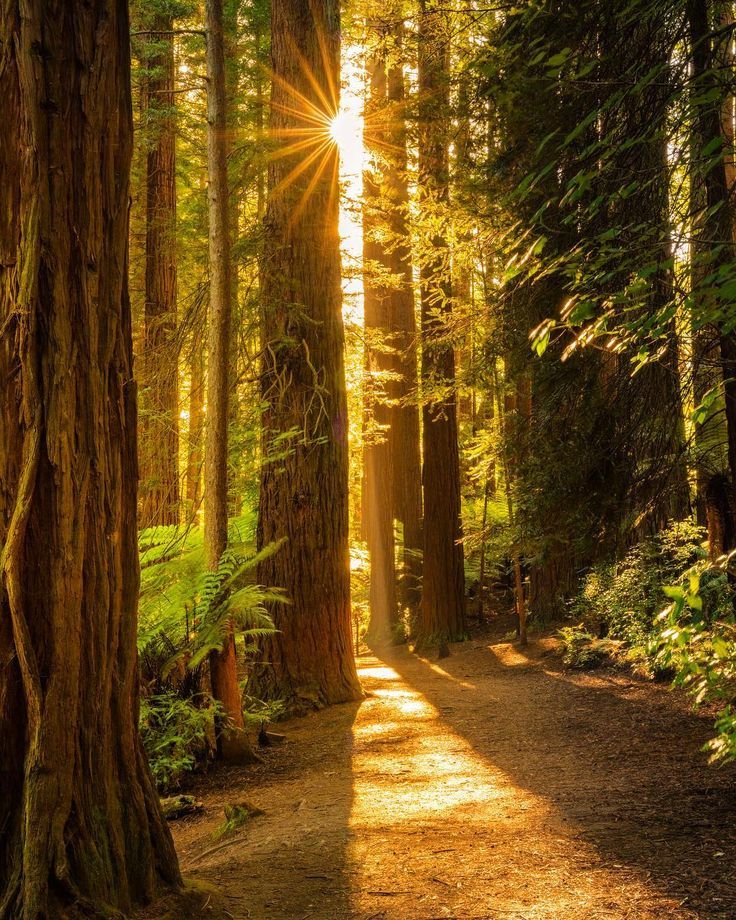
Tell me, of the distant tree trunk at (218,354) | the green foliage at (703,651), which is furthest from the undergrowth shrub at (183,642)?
the green foliage at (703,651)

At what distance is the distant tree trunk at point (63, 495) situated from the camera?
2803 mm

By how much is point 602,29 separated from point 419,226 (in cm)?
395

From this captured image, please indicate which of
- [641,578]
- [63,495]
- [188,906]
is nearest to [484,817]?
[188,906]

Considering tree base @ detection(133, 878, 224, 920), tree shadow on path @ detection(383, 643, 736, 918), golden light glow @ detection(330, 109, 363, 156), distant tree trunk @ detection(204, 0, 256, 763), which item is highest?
golden light glow @ detection(330, 109, 363, 156)

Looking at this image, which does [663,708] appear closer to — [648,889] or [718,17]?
[648,889]

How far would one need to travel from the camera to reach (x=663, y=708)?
680cm

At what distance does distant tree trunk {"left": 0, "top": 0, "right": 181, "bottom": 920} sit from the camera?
9.20ft

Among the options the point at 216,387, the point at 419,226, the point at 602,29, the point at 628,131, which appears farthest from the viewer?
the point at 419,226

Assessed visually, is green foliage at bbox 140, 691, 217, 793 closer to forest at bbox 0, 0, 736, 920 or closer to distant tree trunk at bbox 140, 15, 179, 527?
forest at bbox 0, 0, 736, 920

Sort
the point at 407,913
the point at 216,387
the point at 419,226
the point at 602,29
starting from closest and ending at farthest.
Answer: the point at 407,913
the point at 602,29
the point at 216,387
the point at 419,226

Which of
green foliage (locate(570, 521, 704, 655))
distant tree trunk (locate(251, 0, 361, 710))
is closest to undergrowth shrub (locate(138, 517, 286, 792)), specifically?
distant tree trunk (locate(251, 0, 361, 710))

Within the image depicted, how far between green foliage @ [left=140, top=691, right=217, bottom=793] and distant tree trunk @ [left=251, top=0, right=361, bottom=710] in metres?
1.84

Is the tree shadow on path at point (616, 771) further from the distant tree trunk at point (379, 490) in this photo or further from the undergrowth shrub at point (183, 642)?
the distant tree trunk at point (379, 490)

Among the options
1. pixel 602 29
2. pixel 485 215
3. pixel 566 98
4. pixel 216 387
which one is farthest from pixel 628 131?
pixel 216 387
